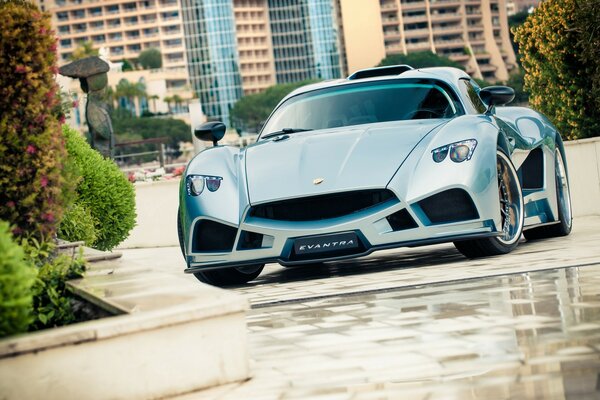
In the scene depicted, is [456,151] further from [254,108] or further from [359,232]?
[254,108]

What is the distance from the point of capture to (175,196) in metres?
16.2

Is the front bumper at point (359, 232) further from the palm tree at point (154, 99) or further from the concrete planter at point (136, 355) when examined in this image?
the palm tree at point (154, 99)

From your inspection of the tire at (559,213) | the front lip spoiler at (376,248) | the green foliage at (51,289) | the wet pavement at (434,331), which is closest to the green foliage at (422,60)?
the tire at (559,213)

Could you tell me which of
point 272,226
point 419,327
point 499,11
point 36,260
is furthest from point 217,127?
point 499,11

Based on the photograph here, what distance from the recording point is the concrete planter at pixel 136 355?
397 centimetres

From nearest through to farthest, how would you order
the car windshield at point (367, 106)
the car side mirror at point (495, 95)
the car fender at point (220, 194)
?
the car fender at point (220, 194) → the car windshield at point (367, 106) → the car side mirror at point (495, 95)

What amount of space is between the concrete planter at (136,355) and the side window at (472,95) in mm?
4842

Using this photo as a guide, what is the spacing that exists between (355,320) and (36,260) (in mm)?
1558

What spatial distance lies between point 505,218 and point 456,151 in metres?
0.83

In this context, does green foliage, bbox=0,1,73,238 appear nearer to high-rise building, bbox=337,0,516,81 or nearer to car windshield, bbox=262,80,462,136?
car windshield, bbox=262,80,462,136

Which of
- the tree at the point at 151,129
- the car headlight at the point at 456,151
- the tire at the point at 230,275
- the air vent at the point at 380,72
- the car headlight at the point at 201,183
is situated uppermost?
the air vent at the point at 380,72

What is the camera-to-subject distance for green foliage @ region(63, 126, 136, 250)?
11.3 m

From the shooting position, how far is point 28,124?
570cm

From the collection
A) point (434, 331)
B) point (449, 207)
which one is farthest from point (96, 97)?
point (434, 331)
